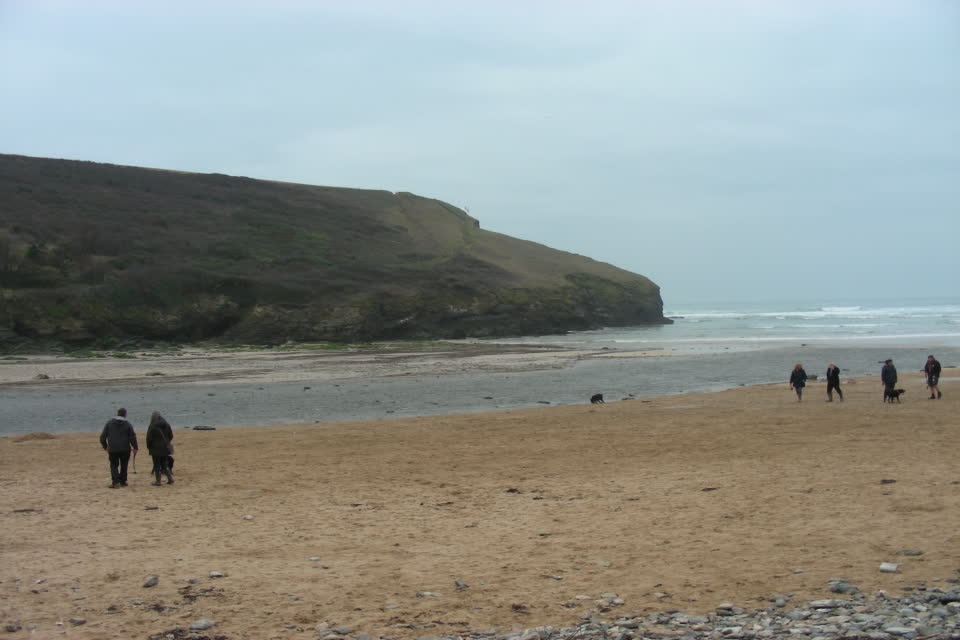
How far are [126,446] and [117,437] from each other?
8.6 inches

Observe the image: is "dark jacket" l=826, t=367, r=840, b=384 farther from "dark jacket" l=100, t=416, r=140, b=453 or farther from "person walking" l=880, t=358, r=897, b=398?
"dark jacket" l=100, t=416, r=140, b=453

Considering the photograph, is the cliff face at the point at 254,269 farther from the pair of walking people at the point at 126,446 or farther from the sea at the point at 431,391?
the pair of walking people at the point at 126,446

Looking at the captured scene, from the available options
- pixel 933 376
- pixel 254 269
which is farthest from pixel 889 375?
pixel 254 269

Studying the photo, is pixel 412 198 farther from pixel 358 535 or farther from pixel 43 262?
pixel 358 535

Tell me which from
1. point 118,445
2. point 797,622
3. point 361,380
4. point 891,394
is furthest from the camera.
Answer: point 361,380

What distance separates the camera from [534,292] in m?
97.8

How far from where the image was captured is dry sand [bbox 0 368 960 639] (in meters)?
7.56

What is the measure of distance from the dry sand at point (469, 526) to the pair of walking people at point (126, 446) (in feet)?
1.35

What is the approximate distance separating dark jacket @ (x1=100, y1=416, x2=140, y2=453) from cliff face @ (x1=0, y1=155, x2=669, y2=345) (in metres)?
53.0

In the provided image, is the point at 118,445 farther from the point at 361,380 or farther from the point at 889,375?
the point at 361,380

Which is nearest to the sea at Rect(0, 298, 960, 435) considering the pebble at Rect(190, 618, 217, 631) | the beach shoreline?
the beach shoreline

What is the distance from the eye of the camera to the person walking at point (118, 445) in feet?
45.6

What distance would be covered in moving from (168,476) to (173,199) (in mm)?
92973

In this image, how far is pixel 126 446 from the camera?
45.8ft
